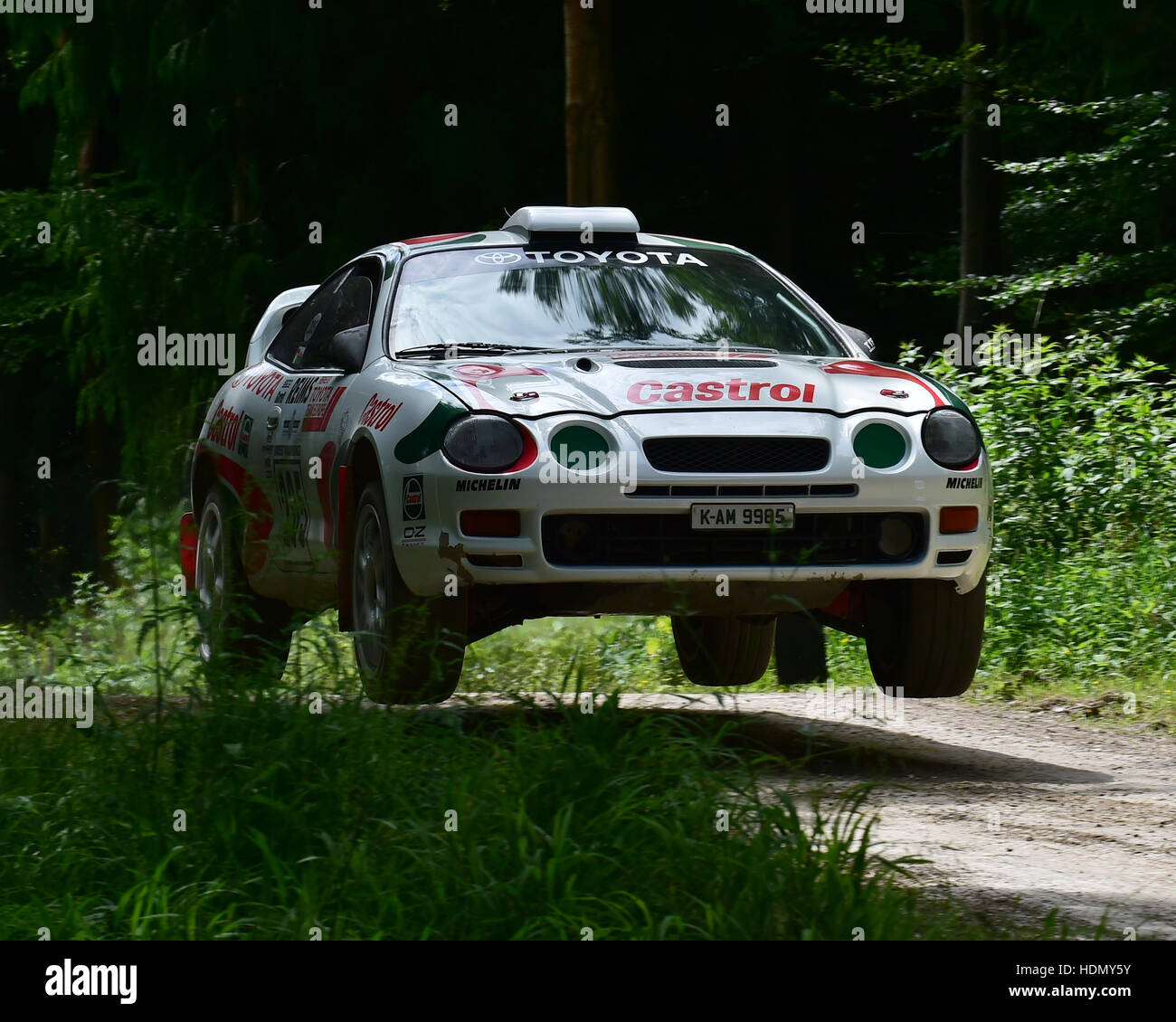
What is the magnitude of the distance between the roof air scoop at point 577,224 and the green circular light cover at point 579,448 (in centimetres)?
195

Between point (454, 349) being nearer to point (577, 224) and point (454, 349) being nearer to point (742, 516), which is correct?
point (577, 224)

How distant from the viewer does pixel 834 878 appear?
13.5 ft

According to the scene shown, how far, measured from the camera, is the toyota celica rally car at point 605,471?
617cm

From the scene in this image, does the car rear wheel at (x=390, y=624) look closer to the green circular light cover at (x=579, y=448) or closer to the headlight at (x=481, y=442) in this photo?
the headlight at (x=481, y=442)

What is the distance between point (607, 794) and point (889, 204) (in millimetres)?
19389

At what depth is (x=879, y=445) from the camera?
252 inches

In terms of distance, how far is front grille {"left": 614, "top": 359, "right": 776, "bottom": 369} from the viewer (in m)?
6.64

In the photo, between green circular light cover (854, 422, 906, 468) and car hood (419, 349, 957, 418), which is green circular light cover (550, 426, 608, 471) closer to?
car hood (419, 349, 957, 418)

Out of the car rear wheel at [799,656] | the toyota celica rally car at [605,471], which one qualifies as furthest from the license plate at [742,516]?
the car rear wheel at [799,656]

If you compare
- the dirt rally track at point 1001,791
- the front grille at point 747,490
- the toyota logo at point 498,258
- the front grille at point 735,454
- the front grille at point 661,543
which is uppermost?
the toyota logo at point 498,258

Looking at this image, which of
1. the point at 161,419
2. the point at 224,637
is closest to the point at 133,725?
the point at 224,637

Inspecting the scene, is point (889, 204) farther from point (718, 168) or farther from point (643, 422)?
point (643, 422)

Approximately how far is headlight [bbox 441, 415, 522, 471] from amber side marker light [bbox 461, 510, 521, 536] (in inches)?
5.9

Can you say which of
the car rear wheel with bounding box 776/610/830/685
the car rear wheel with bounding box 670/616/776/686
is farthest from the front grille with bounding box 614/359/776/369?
the car rear wheel with bounding box 776/610/830/685
